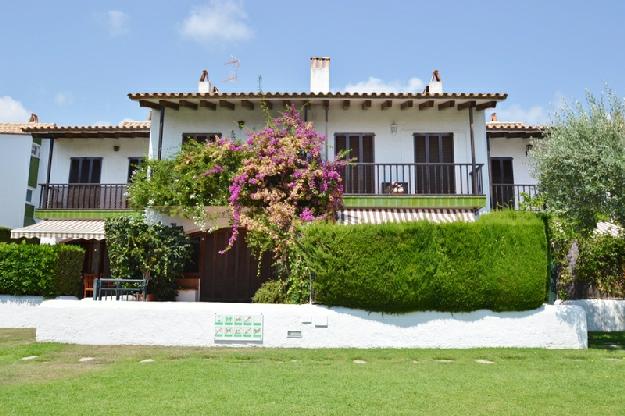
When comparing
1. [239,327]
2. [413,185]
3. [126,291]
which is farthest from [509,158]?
[126,291]

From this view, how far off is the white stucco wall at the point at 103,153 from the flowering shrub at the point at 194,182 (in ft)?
23.1

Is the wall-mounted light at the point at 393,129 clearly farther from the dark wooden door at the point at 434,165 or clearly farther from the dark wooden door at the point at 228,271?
the dark wooden door at the point at 228,271

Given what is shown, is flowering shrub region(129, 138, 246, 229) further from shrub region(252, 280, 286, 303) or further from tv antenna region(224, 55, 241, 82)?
tv antenna region(224, 55, 241, 82)

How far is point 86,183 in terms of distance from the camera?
2506 centimetres

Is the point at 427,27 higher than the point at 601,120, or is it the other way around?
the point at 427,27

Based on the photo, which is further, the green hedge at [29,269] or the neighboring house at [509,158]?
the neighboring house at [509,158]

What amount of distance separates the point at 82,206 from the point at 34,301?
743cm

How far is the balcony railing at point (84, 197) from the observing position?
24.6 m

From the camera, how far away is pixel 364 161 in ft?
74.3

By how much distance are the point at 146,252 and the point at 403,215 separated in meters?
10.4

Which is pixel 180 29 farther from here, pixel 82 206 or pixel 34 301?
pixel 82 206

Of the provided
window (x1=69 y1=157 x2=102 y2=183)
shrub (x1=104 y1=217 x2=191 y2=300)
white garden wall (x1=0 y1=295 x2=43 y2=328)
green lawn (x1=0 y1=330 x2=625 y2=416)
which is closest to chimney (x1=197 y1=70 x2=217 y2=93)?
window (x1=69 y1=157 x2=102 y2=183)

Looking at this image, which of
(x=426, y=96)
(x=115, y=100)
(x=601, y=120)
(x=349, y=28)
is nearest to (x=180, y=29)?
(x=349, y=28)

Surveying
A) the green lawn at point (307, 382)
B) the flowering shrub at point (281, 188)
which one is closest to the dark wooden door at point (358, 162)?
the flowering shrub at point (281, 188)
